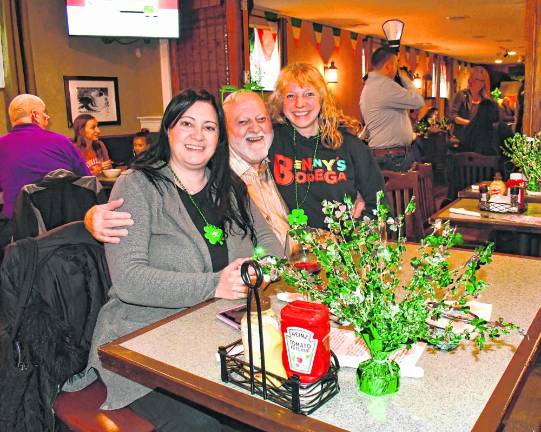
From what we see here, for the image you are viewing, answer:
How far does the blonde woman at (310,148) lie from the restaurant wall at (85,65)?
162 inches

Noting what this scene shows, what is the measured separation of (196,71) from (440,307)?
6.19m

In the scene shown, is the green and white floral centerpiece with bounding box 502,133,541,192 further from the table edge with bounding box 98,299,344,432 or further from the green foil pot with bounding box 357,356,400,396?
the table edge with bounding box 98,299,344,432

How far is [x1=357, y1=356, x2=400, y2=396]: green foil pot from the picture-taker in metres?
1.14

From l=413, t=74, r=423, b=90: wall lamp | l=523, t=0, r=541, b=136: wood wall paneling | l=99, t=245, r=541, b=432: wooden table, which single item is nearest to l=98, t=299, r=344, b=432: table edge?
l=99, t=245, r=541, b=432: wooden table

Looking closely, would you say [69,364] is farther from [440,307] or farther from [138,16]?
[138,16]

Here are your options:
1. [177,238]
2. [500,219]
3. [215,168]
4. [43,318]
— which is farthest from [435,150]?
[43,318]

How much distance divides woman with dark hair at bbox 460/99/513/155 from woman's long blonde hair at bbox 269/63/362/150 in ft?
10.9

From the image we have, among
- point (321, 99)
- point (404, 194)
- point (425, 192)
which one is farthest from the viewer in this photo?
point (425, 192)

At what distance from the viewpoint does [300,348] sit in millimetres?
1134

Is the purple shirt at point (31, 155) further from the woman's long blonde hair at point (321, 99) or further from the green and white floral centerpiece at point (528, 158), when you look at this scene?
the green and white floral centerpiece at point (528, 158)

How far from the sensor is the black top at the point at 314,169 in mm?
2588

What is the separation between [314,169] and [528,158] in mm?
1549

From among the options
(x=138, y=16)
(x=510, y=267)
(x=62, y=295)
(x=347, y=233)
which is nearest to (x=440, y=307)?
(x=347, y=233)

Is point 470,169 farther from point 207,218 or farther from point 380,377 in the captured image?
point 380,377
